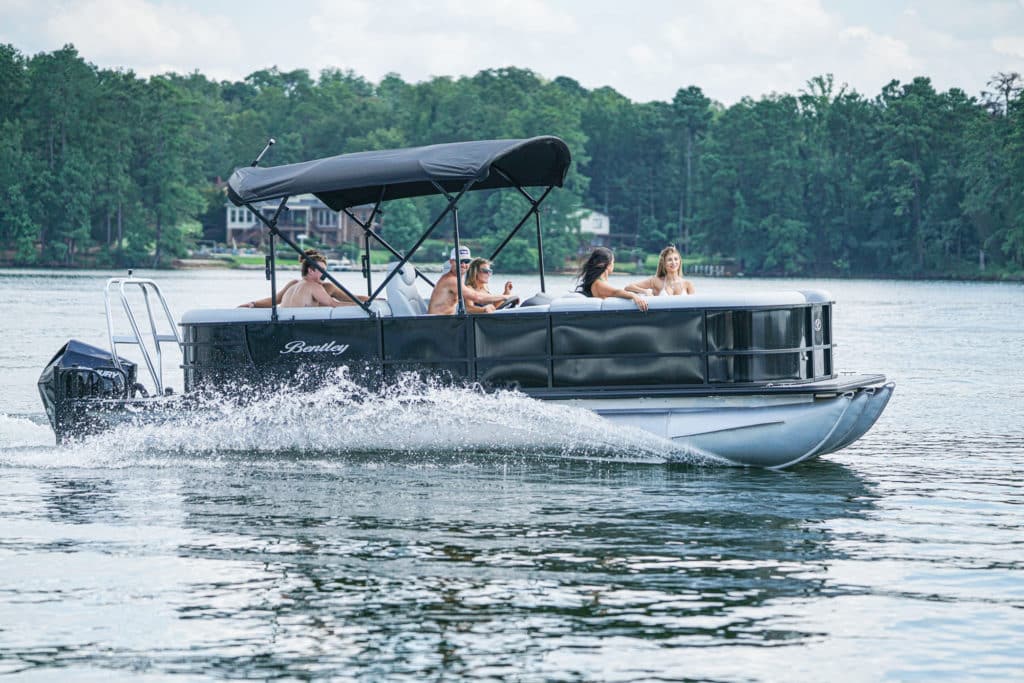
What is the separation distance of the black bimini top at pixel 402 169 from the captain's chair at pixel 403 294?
848 millimetres

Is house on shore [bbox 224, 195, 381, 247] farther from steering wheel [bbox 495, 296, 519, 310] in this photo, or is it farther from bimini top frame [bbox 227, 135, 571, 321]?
steering wheel [bbox 495, 296, 519, 310]

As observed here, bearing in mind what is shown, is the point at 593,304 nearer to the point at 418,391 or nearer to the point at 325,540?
the point at 418,391

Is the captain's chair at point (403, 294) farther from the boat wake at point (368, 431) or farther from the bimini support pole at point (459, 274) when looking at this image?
the boat wake at point (368, 431)

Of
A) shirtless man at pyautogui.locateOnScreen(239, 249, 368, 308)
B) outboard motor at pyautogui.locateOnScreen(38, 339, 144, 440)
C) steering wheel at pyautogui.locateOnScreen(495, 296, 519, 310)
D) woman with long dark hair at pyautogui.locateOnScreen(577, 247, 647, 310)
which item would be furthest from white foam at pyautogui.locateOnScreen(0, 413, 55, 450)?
woman with long dark hair at pyautogui.locateOnScreen(577, 247, 647, 310)

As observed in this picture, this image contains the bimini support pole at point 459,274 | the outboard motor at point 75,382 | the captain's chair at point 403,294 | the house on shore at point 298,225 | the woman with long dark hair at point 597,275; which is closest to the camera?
the bimini support pole at point 459,274

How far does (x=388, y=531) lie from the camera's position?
10930 mm

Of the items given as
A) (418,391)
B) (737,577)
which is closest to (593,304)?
(418,391)

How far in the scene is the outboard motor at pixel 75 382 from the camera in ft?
48.5

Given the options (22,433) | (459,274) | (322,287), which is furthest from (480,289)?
(22,433)

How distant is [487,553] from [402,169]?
478 centimetres

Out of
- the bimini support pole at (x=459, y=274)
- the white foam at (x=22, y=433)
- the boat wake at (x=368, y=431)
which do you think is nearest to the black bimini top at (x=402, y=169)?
the bimini support pole at (x=459, y=274)

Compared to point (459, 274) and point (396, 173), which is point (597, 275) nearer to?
point (459, 274)

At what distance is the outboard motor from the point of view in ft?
48.5

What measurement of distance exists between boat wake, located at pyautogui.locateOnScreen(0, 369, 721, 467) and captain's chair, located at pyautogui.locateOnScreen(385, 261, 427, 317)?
26.3 inches
